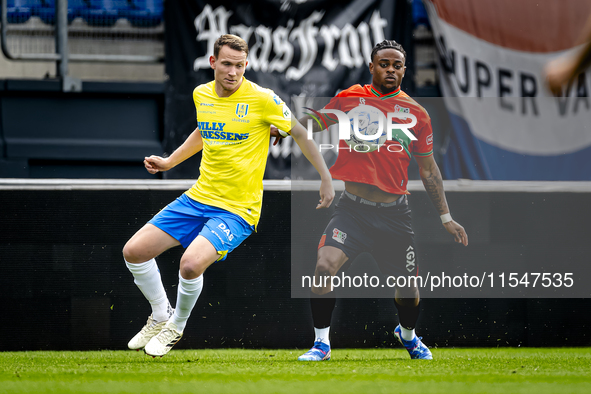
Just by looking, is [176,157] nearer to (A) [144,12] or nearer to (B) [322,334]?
(B) [322,334]

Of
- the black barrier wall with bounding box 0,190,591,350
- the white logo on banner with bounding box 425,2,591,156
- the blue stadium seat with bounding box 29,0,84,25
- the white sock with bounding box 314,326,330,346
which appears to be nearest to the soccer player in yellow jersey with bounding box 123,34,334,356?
the black barrier wall with bounding box 0,190,591,350

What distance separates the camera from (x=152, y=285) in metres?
4.66

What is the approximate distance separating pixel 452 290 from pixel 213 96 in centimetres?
257

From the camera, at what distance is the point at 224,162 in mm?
4547

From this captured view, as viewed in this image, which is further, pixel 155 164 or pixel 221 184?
pixel 155 164

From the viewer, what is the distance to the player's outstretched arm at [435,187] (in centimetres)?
528

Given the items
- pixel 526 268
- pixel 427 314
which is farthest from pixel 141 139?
pixel 526 268

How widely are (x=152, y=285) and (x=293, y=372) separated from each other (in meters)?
1.21

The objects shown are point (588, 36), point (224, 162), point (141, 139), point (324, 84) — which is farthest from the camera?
point (141, 139)

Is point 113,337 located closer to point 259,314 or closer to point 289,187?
point 259,314

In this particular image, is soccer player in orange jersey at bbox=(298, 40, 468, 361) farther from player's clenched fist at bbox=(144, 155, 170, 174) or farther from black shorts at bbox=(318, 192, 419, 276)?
player's clenched fist at bbox=(144, 155, 170, 174)

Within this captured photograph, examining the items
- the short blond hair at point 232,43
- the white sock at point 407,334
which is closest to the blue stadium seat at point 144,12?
the short blond hair at point 232,43

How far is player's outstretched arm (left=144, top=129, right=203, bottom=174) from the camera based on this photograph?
184 inches

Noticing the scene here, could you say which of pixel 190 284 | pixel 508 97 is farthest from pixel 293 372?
pixel 508 97
